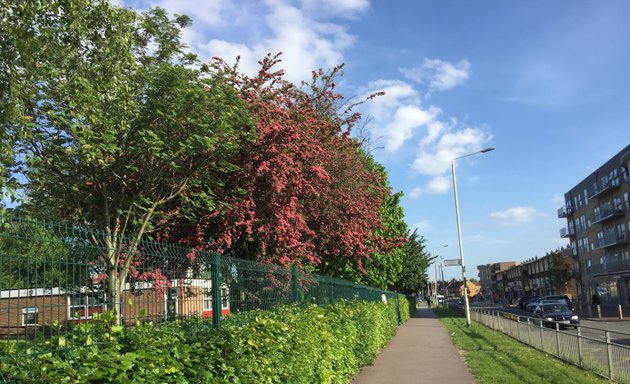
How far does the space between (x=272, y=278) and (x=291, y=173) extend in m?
3.77

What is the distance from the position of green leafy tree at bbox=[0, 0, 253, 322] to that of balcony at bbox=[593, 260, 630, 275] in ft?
181

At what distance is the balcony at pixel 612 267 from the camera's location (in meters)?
54.2

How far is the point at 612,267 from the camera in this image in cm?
5706

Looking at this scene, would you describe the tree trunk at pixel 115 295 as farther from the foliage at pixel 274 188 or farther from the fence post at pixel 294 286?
the foliage at pixel 274 188

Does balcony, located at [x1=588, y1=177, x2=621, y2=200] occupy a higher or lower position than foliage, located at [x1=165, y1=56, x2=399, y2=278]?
higher

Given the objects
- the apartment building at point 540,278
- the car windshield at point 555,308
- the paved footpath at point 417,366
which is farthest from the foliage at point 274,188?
the apartment building at point 540,278

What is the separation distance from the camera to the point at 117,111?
28.0ft

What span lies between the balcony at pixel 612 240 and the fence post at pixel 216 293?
58.2 meters

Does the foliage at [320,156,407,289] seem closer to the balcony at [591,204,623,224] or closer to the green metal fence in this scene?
the green metal fence

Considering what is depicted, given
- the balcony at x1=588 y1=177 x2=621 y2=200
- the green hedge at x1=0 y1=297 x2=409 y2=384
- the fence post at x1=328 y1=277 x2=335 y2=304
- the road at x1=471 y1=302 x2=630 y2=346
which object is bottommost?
the road at x1=471 y1=302 x2=630 y2=346

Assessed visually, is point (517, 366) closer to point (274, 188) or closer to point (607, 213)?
point (274, 188)

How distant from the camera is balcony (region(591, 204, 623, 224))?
55562 millimetres

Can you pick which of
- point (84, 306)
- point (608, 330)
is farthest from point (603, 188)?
point (84, 306)

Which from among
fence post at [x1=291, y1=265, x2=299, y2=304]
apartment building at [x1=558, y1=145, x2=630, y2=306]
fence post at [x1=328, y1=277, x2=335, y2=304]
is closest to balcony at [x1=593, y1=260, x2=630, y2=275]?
apartment building at [x1=558, y1=145, x2=630, y2=306]
